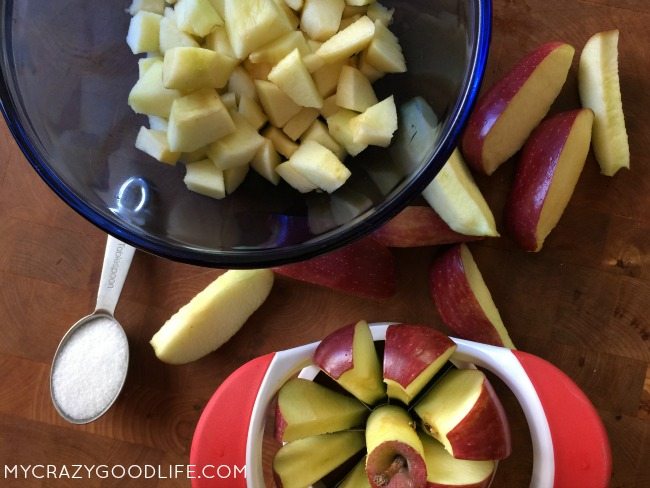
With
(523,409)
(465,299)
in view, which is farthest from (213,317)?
(523,409)

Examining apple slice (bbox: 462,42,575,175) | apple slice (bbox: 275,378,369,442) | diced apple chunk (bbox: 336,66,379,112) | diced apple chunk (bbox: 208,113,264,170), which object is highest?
diced apple chunk (bbox: 336,66,379,112)

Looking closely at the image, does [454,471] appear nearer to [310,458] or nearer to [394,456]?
[394,456]

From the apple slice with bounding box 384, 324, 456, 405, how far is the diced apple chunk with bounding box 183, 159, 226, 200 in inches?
12.7

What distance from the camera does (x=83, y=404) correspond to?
1172mm

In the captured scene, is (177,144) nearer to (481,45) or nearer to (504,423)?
(481,45)

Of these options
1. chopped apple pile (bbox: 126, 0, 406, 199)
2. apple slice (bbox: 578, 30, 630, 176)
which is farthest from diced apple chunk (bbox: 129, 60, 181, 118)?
apple slice (bbox: 578, 30, 630, 176)

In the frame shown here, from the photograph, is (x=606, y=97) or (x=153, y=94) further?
(x=606, y=97)

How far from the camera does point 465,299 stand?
108 cm

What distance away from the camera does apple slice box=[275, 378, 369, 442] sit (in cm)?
98

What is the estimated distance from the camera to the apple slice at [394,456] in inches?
35.5

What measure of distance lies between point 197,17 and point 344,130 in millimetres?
235

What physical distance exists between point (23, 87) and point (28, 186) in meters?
0.33

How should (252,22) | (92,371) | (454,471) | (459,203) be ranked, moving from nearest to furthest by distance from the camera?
(252,22)
(454,471)
(459,203)
(92,371)

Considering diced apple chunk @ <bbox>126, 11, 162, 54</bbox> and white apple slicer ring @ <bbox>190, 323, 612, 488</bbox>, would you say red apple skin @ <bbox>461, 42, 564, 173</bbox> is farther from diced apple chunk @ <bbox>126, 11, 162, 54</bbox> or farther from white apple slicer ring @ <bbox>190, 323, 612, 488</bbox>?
diced apple chunk @ <bbox>126, 11, 162, 54</bbox>
